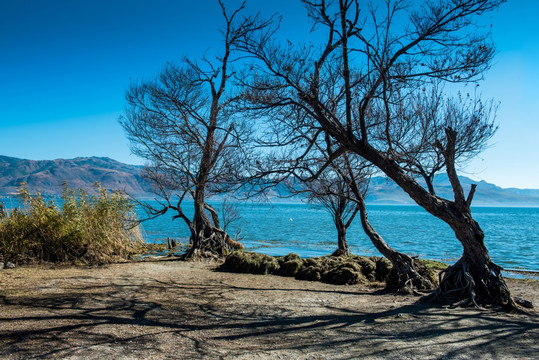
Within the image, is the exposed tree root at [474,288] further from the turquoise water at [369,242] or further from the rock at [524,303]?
the turquoise water at [369,242]

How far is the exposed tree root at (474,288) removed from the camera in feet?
22.7

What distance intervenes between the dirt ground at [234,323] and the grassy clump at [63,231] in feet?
6.63

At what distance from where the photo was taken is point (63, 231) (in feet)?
36.5

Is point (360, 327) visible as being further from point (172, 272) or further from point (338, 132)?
point (172, 272)

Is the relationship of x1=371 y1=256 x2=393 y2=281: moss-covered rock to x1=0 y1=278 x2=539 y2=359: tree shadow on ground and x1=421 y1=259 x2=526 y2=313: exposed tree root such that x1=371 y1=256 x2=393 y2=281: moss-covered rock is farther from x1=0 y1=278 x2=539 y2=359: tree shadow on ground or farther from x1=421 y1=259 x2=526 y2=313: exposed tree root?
x1=0 y1=278 x2=539 y2=359: tree shadow on ground

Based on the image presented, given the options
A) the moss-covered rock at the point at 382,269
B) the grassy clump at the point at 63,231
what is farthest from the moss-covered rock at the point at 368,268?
the grassy clump at the point at 63,231

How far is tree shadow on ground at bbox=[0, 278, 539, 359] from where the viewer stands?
4.51m

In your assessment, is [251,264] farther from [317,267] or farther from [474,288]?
[474,288]

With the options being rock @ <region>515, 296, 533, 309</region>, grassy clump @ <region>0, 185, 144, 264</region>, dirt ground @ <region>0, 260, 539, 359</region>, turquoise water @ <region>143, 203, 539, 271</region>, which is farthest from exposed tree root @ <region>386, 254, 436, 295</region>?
grassy clump @ <region>0, 185, 144, 264</region>

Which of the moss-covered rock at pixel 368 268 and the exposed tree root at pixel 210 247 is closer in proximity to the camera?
the moss-covered rock at pixel 368 268

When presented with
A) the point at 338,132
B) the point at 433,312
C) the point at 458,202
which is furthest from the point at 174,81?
the point at 433,312

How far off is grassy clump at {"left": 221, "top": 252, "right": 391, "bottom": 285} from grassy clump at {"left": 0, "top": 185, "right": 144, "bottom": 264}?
11.8 ft

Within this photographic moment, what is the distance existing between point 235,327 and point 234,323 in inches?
8.8

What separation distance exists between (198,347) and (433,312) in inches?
153
